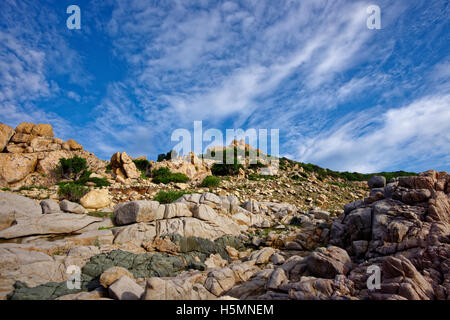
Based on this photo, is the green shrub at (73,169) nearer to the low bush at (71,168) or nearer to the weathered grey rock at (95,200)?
the low bush at (71,168)

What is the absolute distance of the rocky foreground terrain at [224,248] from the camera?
24.0 ft

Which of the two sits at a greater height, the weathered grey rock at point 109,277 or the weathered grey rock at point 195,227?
the weathered grey rock at point 195,227

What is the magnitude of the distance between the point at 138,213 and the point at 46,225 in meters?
5.07

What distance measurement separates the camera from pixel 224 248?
1447 cm

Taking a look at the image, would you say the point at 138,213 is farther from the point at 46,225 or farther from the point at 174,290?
the point at 174,290

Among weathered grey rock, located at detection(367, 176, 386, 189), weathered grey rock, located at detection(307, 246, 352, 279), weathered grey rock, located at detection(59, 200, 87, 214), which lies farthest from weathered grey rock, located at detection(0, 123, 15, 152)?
weathered grey rock, located at detection(367, 176, 386, 189)

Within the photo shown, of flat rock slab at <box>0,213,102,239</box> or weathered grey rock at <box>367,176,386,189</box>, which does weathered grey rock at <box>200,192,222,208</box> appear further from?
weathered grey rock at <box>367,176,386,189</box>

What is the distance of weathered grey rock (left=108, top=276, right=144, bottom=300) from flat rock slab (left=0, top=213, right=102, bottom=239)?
8133 mm

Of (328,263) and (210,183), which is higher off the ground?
(210,183)

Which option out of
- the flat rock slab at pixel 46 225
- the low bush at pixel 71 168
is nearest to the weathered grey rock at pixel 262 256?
the flat rock slab at pixel 46 225

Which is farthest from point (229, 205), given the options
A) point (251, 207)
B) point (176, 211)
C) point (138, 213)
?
point (138, 213)

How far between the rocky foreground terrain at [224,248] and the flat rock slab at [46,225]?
51 millimetres
